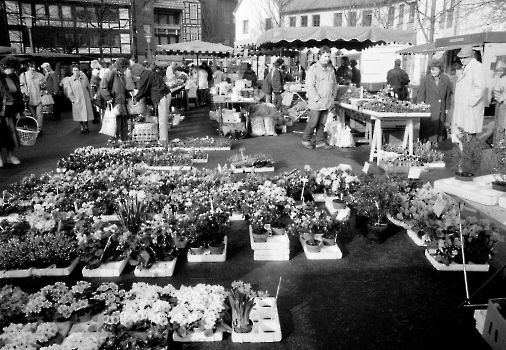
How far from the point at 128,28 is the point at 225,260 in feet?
132

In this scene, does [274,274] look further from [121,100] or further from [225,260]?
[121,100]

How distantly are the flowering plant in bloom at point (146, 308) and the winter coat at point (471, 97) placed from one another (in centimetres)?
665

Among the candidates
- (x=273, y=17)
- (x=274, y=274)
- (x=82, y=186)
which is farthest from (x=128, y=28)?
(x=274, y=274)

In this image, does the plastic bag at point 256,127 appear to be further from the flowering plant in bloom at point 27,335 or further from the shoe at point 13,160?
the flowering plant in bloom at point 27,335

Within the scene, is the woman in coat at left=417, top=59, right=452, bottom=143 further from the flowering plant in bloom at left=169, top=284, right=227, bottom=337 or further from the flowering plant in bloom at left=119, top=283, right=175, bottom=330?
the flowering plant in bloom at left=119, top=283, right=175, bottom=330

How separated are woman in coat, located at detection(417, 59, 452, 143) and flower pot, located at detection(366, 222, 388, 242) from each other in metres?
5.62

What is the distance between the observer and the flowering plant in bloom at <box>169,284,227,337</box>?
3.51m

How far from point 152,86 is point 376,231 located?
691 cm

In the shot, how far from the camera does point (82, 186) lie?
21.5ft

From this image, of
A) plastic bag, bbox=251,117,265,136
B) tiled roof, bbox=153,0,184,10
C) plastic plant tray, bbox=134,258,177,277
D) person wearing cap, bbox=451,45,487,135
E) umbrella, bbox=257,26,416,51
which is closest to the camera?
plastic plant tray, bbox=134,258,177,277

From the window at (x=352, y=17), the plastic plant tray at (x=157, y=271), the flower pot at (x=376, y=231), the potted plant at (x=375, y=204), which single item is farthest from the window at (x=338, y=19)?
the plastic plant tray at (x=157, y=271)

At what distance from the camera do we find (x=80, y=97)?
42.3ft

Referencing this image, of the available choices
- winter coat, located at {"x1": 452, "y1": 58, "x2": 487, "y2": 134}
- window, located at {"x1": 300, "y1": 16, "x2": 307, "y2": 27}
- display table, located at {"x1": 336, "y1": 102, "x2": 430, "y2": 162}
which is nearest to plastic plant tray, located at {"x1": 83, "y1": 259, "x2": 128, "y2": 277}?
display table, located at {"x1": 336, "y1": 102, "x2": 430, "y2": 162}

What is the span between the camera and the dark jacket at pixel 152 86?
414 inches
